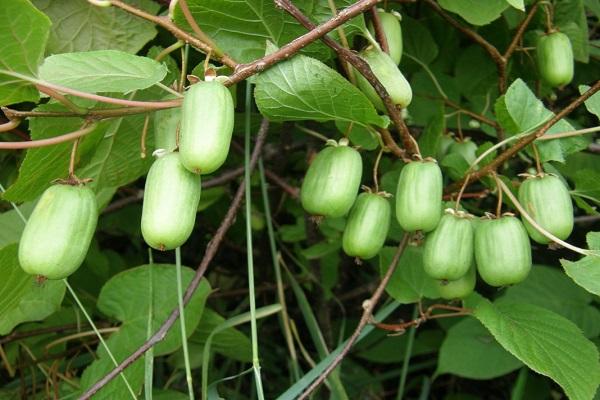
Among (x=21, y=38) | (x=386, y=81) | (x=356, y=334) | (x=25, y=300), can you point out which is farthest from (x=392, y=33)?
(x=25, y=300)

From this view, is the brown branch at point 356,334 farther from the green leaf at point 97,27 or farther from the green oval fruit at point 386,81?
the green leaf at point 97,27

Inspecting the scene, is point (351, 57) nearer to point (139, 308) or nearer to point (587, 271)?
point (587, 271)

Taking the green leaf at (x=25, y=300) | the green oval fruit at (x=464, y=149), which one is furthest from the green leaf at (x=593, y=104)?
the green leaf at (x=25, y=300)

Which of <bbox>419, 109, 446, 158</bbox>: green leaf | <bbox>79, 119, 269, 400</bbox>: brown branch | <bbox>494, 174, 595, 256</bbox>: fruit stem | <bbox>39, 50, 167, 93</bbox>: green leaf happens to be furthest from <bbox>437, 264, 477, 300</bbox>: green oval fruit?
<bbox>39, 50, 167, 93</bbox>: green leaf

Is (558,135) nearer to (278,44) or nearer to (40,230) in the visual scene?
(278,44)

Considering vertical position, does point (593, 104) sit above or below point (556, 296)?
above

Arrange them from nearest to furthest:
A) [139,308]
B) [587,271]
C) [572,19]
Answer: [587,271], [139,308], [572,19]
